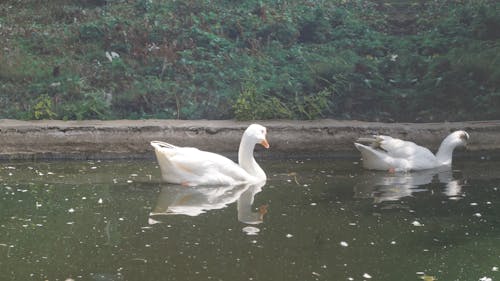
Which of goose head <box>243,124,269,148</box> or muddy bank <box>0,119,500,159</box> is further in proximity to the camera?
muddy bank <box>0,119,500,159</box>

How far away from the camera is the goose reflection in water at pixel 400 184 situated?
10.4 meters

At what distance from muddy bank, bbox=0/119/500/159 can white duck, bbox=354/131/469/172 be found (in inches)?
28.3

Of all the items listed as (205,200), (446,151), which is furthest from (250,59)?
(205,200)

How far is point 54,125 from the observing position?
12594 mm

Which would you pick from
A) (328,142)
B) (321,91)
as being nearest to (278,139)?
(328,142)

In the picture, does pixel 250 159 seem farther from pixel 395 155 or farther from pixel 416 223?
pixel 416 223

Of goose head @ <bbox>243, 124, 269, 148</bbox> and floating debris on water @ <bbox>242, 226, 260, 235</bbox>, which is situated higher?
goose head @ <bbox>243, 124, 269, 148</bbox>

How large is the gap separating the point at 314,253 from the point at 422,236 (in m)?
1.24

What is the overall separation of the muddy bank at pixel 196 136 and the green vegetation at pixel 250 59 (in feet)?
2.57

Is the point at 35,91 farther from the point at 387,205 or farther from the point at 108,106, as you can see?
the point at 387,205

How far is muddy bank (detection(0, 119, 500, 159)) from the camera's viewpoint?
1243 centimetres

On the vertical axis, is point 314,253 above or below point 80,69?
below

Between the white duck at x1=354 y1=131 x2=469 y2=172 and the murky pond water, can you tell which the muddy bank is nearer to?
the murky pond water

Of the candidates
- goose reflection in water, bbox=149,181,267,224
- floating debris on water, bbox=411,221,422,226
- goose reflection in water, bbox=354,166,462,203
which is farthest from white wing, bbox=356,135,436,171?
floating debris on water, bbox=411,221,422,226
